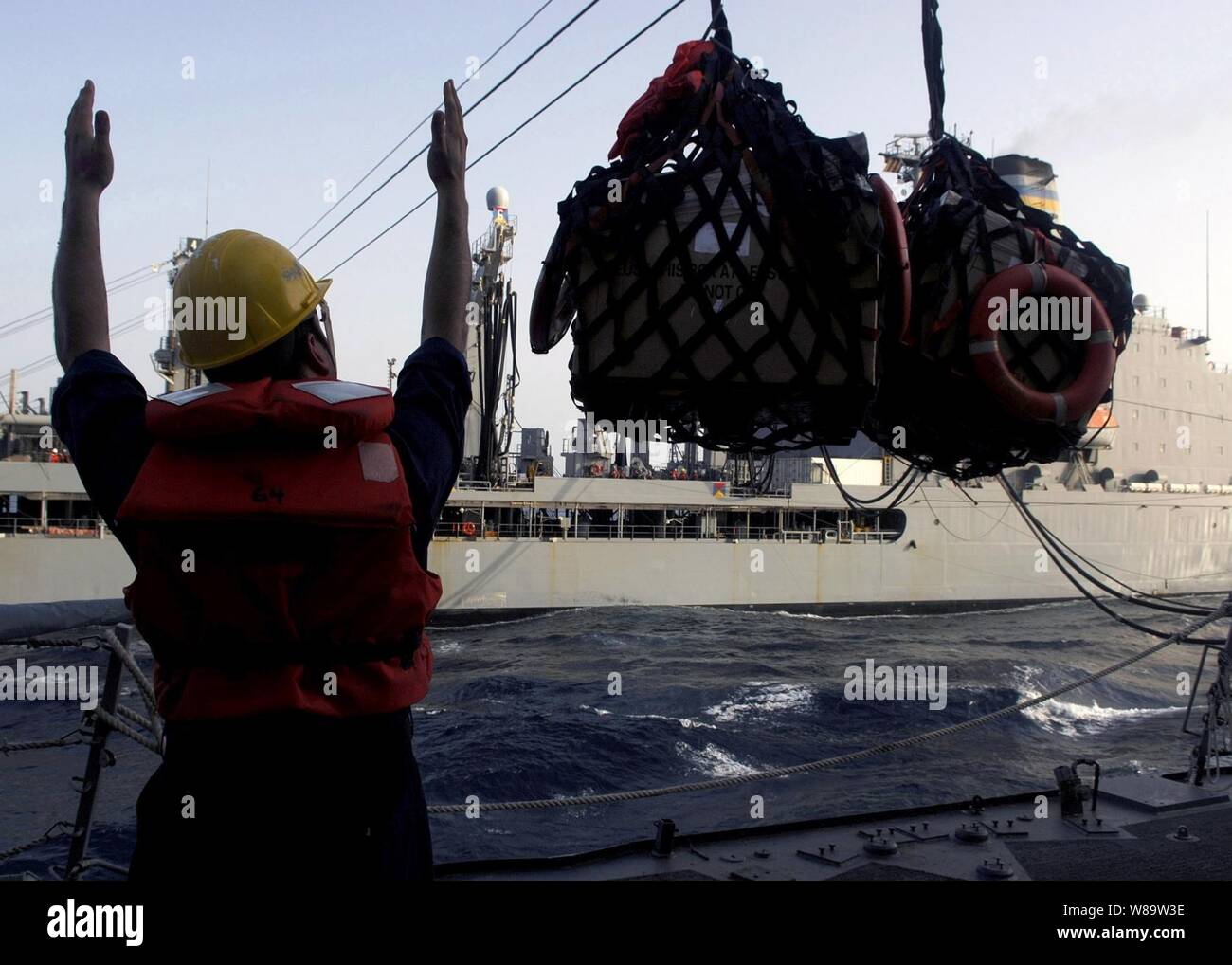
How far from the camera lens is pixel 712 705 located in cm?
1642

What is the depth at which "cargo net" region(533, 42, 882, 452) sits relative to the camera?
3217 mm

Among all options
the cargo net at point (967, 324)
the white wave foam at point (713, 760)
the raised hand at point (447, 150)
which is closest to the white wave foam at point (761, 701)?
the white wave foam at point (713, 760)

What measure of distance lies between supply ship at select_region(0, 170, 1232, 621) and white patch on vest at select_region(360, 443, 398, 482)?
78.6 ft

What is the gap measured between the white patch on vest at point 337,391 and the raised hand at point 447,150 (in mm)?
585

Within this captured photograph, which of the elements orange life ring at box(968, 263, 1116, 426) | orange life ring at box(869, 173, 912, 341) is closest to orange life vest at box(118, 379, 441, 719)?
orange life ring at box(869, 173, 912, 341)

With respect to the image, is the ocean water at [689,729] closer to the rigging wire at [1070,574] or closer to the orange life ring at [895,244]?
the rigging wire at [1070,574]

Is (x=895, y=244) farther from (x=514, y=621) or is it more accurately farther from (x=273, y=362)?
(x=514, y=621)

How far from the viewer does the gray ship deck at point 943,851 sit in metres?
4.06

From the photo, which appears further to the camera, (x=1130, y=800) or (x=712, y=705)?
(x=712, y=705)

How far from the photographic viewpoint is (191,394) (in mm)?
1356

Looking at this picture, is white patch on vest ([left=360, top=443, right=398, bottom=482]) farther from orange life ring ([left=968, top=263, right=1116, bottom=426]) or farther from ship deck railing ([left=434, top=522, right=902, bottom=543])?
ship deck railing ([left=434, top=522, right=902, bottom=543])

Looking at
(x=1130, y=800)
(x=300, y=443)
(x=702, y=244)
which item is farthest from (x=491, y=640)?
(x=300, y=443)
